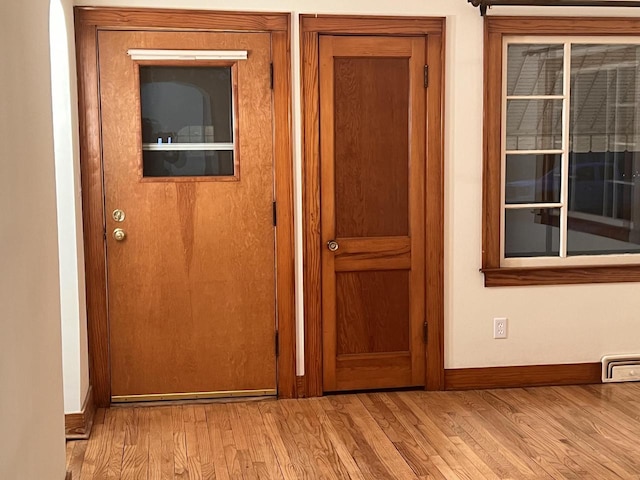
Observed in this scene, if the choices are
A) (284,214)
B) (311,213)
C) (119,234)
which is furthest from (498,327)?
(119,234)

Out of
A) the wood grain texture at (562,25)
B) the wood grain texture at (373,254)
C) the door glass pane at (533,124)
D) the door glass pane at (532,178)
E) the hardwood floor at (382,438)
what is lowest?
the hardwood floor at (382,438)

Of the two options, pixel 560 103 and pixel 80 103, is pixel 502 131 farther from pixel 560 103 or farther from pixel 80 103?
pixel 80 103

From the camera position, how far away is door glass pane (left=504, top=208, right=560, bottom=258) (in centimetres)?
490

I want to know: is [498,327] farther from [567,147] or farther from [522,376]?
[567,147]

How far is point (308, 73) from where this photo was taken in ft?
15.2

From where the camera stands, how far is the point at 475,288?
487cm

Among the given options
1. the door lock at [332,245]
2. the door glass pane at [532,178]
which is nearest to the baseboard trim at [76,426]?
the door lock at [332,245]

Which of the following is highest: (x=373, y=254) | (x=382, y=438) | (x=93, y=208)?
(x=93, y=208)

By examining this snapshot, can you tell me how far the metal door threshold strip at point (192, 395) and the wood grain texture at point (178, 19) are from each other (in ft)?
6.21

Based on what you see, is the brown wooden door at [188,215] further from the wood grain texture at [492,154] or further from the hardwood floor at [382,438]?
the wood grain texture at [492,154]

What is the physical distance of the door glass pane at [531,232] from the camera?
16.1 feet

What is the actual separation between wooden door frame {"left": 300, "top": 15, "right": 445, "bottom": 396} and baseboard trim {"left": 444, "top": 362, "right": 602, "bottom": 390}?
11 centimetres

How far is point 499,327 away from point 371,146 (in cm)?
122

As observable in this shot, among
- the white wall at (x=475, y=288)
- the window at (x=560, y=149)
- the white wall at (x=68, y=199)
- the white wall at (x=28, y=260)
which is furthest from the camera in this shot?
the window at (x=560, y=149)
